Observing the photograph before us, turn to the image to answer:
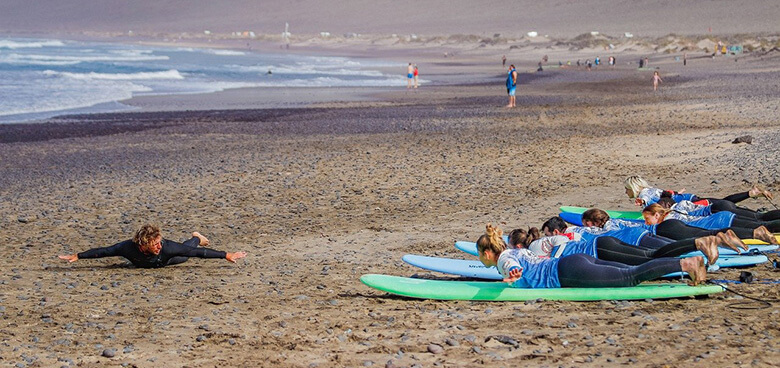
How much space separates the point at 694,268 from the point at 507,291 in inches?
53.6

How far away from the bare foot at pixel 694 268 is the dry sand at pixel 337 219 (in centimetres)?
21

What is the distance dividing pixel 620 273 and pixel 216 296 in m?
3.26

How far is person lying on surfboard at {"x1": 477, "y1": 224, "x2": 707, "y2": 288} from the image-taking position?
6.39m

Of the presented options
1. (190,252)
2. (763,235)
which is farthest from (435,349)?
(190,252)

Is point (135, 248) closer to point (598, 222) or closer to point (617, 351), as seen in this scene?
point (598, 222)

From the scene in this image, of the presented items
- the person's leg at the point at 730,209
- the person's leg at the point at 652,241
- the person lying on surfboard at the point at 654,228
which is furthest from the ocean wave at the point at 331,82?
the person's leg at the point at 652,241

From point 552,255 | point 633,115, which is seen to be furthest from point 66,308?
Result: point 633,115

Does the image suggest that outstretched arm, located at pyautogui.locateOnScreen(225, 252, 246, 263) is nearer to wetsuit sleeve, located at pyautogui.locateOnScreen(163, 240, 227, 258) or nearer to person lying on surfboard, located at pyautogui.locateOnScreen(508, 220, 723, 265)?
wetsuit sleeve, located at pyautogui.locateOnScreen(163, 240, 227, 258)

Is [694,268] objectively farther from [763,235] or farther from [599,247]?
[763,235]

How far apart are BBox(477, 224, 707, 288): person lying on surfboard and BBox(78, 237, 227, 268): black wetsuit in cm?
296

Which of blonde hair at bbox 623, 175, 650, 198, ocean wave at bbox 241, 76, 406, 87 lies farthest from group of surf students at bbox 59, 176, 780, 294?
ocean wave at bbox 241, 76, 406, 87

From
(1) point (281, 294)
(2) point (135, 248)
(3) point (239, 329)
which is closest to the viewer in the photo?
(3) point (239, 329)

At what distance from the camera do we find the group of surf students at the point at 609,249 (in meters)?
6.55

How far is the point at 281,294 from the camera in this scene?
7500 mm
